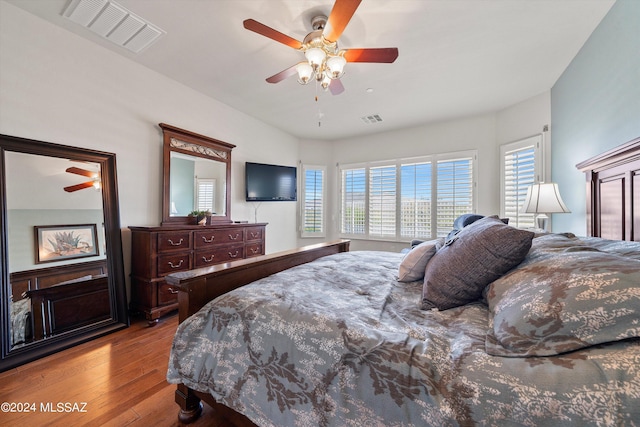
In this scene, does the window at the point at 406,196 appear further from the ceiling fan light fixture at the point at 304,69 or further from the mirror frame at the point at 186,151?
the ceiling fan light fixture at the point at 304,69

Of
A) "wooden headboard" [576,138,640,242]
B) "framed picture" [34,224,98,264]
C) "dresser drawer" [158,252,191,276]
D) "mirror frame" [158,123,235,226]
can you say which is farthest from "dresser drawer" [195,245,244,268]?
"wooden headboard" [576,138,640,242]

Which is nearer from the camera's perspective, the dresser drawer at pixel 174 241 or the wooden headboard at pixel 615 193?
the wooden headboard at pixel 615 193

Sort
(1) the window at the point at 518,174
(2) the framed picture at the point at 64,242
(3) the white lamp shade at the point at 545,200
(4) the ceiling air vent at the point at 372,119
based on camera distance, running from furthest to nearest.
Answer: (4) the ceiling air vent at the point at 372,119, (1) the window at the point at 518,174, (3) the white lamp shade at the point at 545,200, (2) the framed picture at the point at 64,242

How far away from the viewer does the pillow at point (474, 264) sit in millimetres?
1042

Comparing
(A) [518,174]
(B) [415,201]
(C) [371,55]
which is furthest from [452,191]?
Answer: (C) [371,55]

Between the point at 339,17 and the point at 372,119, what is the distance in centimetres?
267

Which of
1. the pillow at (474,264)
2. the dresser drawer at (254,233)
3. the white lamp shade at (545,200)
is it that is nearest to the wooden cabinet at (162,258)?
the dresser drawer at (254,233)

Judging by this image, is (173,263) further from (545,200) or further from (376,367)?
(545,200)

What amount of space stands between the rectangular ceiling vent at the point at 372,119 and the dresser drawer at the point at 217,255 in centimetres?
279

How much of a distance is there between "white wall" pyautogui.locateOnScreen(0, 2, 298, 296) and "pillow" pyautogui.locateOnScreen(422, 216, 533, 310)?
119 inches

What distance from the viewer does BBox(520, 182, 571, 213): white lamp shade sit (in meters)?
2.25

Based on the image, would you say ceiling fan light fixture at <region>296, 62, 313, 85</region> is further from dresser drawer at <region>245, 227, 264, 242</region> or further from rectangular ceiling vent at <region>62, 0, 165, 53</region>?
A: dresser drawer at <region>245, 227, 264, 242</region>

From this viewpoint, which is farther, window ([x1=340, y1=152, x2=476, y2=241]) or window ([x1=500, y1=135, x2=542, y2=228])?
window ([x1=340, y1=152, x2=476, y2=241])

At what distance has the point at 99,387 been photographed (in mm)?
1600
